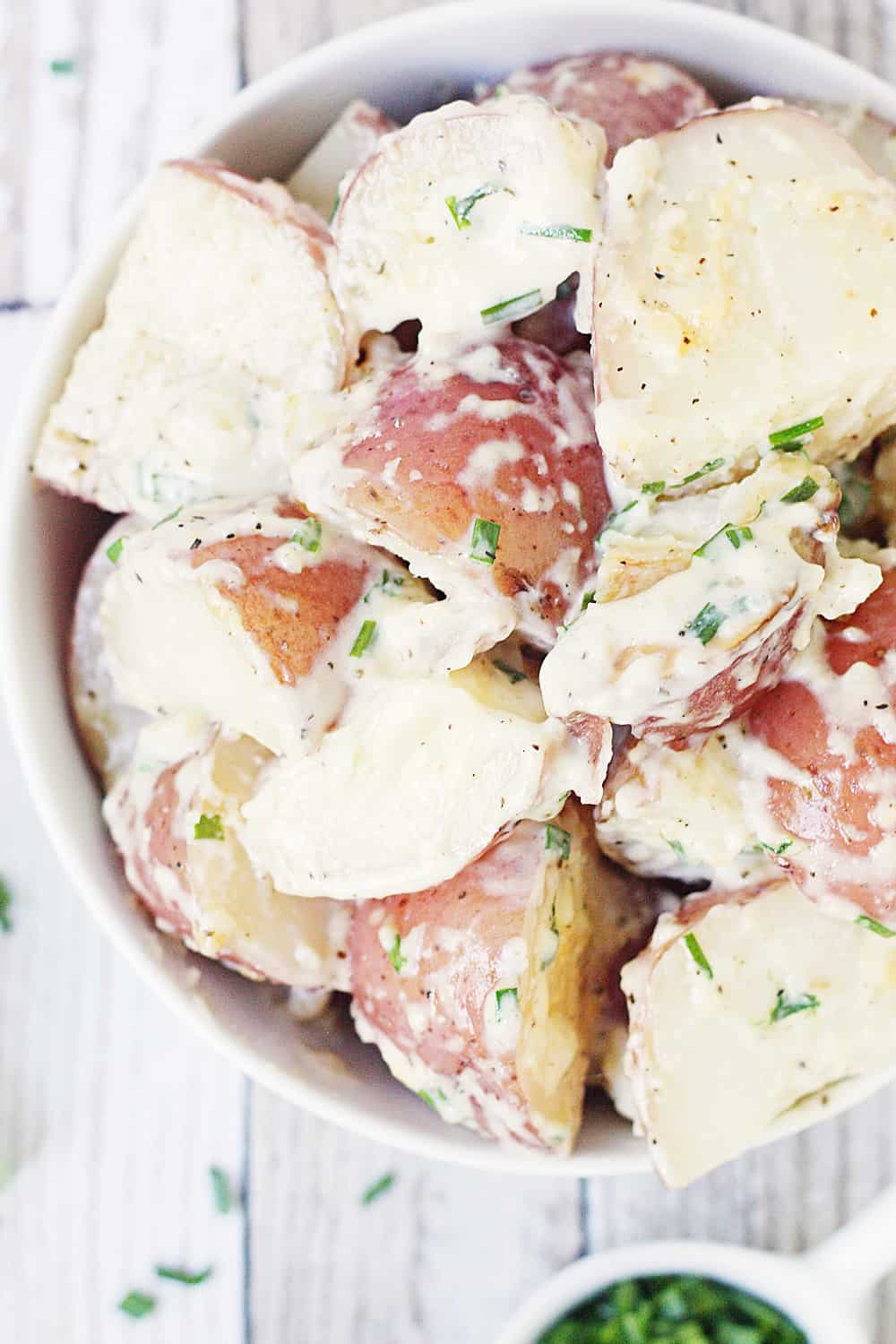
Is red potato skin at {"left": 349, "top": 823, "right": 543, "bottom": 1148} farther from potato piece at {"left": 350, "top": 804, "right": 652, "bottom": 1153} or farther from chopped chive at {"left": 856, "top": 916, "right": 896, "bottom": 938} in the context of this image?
chopped chive at {"left": 856, "top": 916, "right": 896, "bottom": 938}

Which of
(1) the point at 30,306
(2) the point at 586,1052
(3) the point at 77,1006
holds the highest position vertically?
(1) the point at 30,306

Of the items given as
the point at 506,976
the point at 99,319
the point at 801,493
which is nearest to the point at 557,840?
the point at 506,976

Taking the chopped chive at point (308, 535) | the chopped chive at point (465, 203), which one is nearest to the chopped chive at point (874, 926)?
the chopped chive at point (308, 535)

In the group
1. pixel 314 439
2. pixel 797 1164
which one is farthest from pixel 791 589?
pixel 797 1164

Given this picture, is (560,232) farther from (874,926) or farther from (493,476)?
(874,926)

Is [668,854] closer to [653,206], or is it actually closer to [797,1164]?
[653,206]

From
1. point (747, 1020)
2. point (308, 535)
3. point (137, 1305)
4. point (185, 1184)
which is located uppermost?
point (308, 535)

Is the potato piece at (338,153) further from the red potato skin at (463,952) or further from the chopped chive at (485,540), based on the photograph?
the red potato skin at (463,952)

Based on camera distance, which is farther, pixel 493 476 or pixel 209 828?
pixel 209 828
